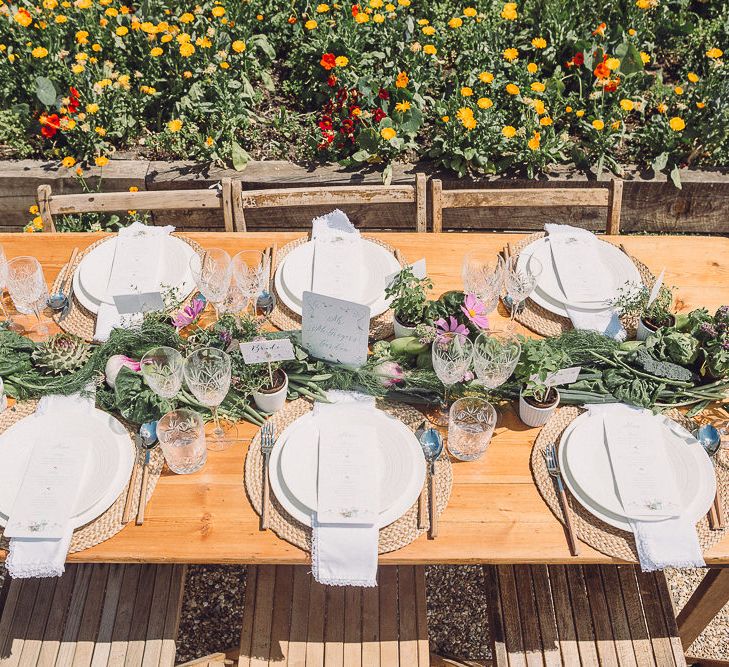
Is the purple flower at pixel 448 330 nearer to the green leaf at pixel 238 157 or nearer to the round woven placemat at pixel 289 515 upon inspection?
the round woven placemat at pixel 289 515

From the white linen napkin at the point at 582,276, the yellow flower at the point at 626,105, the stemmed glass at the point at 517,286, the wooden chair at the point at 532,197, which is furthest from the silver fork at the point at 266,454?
the yellow flower at the point at 626,105

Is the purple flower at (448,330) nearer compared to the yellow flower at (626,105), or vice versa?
the purple flower at (448,330)

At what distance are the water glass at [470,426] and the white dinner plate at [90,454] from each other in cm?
84

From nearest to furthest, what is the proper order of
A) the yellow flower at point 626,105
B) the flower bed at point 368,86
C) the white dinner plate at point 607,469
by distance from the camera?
the white dinner plate at point 607,469 → the yellow flower at point 626,105 → the flower bed at point 368,86

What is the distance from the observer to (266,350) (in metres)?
1.92

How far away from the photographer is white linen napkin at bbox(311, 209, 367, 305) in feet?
7.54

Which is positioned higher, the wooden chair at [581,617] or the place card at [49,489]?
the place card at [49,489]

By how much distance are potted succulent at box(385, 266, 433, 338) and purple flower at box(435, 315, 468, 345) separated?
8 centimetres

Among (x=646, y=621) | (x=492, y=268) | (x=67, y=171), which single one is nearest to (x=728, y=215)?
(x=492, y=268)

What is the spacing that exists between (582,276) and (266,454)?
1201mm

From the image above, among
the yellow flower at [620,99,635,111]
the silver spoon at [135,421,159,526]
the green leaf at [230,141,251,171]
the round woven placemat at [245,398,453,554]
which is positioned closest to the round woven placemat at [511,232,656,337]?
the round woven placemat at [245,398,453,554]

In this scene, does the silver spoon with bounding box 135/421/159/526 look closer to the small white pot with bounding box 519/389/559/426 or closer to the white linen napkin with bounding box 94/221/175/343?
the white linen napkin with bounding box 94/221/175/343

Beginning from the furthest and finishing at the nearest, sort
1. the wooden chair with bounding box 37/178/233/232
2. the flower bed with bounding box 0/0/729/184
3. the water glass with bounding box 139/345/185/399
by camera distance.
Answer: the flower bed with bounding box 0/0/729/184 → the wooden chair with bounding box 37/178/233/232 → the water glass with bounding box 139/345/185/399

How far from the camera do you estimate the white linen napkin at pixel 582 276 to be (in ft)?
7.23
